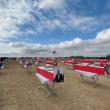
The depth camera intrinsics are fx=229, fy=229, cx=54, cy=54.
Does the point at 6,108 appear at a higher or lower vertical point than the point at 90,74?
lower

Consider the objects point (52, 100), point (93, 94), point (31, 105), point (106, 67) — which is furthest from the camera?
point (106, 67)

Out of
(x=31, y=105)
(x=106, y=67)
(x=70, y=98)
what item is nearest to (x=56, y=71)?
(x=70, y=98)

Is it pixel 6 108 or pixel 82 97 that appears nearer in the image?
pixel 6 108

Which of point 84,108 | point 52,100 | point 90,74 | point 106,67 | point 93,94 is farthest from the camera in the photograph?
point 106,67

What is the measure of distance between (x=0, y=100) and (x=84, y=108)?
5.22 metres

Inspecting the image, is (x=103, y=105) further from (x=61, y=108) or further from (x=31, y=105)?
(x=31, y=105)

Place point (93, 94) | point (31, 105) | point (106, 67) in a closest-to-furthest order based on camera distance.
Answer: point (31, 105)
point (93, 94)
point (106, 67)

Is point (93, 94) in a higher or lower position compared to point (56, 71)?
lower

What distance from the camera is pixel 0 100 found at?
525 inches

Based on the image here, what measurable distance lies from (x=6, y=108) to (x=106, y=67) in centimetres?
1654

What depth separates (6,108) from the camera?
1138 cm

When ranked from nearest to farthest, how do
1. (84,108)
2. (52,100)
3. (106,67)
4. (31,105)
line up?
(84,108) < (31,105) < (52,100) < (106,67)

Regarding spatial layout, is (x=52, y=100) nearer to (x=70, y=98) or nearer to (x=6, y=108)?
(x=70, y=98)

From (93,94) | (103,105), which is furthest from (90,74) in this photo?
(103,105)
